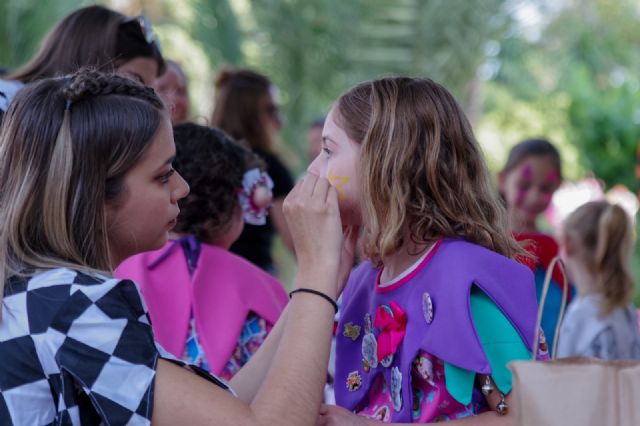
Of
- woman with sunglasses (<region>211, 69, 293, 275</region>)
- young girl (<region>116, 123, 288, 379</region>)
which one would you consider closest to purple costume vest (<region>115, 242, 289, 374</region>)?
young girl (<region>116, 123, 288, 379</region>)

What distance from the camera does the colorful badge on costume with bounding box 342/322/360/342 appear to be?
2.22 m

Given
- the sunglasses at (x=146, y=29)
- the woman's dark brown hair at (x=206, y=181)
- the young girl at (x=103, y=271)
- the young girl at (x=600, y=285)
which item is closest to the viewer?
the young girl at (x=103, y=271)

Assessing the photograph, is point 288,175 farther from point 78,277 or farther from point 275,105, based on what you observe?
point 78,277

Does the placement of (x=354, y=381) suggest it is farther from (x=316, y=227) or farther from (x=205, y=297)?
(x=205, y=297)

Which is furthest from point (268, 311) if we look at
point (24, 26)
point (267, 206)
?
point (24, 26)

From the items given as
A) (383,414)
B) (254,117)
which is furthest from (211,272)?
(254,117)

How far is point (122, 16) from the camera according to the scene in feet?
10.1

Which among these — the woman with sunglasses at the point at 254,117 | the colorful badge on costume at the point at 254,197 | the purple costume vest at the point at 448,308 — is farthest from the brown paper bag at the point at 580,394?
the woman with sunglasses at the point at 254,117

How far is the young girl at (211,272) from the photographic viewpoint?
8.93 ft

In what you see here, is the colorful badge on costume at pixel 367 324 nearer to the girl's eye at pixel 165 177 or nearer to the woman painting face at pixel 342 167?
the woman painting face at pixel 342 167

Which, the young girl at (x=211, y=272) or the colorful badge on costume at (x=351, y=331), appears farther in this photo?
the young girl at (x=211, y=272)

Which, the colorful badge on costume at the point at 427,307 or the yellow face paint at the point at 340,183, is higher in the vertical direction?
the yellow face paint at the point at 340,183

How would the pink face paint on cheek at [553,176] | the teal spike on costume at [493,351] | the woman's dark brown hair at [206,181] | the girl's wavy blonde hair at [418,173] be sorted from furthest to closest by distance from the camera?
the pink face paint on cheek at [553,176] → the woman's dark brown hair at [206,181] → the girl's wavy blonde hair at [418,173] → the teal spike on costume at [493,351]

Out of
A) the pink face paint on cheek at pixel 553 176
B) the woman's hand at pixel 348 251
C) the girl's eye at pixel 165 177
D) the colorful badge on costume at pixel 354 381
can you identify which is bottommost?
the colorful badge on costume at pixel 354 381
